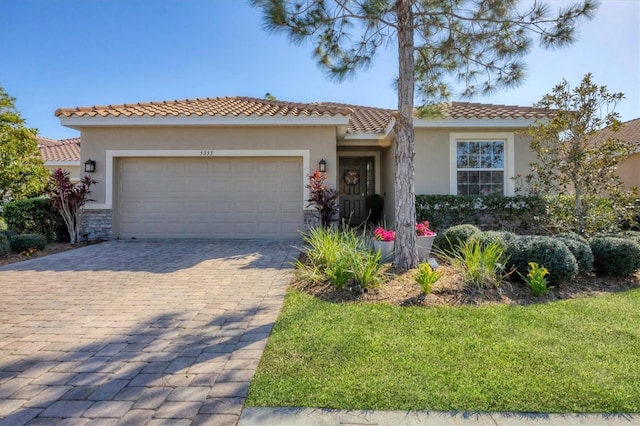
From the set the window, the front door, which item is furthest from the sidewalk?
the front door

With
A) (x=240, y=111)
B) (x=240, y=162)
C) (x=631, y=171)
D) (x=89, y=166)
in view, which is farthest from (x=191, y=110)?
(x=631, y=171)

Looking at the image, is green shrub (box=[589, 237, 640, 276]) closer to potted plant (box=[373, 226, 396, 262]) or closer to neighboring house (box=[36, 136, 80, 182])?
potted plant (box=[373, 226, 396, 262])

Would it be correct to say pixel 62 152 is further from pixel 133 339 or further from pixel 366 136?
pixel 133 339

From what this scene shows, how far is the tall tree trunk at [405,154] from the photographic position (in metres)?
5.70

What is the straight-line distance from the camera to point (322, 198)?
919 centimetres

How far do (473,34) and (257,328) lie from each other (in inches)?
247

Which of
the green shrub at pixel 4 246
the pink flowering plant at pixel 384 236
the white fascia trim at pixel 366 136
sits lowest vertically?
the green shrub at pixel 4 246

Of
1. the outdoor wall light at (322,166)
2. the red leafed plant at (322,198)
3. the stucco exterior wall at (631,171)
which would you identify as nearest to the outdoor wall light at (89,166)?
the red leafed plant at (322,198)

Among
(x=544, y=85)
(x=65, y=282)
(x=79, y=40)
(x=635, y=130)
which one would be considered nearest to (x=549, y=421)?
(x=65, y=282)

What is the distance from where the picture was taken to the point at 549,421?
2145 millimetres

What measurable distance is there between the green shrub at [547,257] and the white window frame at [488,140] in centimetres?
497

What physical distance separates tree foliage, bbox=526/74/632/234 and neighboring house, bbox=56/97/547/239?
7.97 ft

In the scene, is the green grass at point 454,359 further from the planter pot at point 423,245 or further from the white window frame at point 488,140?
the white window frame at point 488,140

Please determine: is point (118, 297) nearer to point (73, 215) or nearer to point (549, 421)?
point (549, 421)
